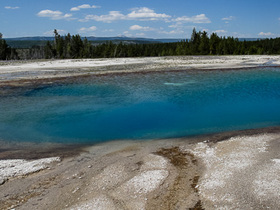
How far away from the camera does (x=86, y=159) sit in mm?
10844

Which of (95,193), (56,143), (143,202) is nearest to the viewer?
(143,202)

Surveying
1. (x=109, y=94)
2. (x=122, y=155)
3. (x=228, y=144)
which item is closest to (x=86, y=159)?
(x=122, y=155)

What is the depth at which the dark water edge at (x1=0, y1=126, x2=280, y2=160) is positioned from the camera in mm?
11470

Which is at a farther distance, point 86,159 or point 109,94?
point 109,94

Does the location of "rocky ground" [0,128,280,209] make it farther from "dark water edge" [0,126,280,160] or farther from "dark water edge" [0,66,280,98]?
"dark water edge" [0,66,280,98]

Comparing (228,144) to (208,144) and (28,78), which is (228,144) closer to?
(208,144)

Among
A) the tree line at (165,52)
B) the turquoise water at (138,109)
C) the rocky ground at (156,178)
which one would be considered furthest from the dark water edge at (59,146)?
the tree line at (165,52)

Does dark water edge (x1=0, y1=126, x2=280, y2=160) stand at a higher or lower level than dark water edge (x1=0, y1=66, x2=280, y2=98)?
lower

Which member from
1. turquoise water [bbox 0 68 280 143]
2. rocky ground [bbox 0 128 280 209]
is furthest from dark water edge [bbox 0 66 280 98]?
rocky ground [bbox 0 128 280 209]

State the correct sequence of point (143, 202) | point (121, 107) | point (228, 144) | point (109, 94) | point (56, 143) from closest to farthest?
point (143, 202)
point (228, 144)
point (56, 143)
point (121, 107)
point (109, 94)

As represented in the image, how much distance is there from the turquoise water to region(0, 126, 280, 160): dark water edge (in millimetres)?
773

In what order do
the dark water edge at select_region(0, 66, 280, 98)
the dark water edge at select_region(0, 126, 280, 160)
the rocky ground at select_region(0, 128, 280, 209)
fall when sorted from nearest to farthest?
the rocky ground at select_region(0, 128, 280, 209) < the dark water edge at select_region(0, 126, 280, 160) < the dark water edge at select_region(0, 66, 280, 98)

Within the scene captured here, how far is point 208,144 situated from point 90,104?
1261 centimetres

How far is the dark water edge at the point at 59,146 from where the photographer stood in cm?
Answer: 1147
